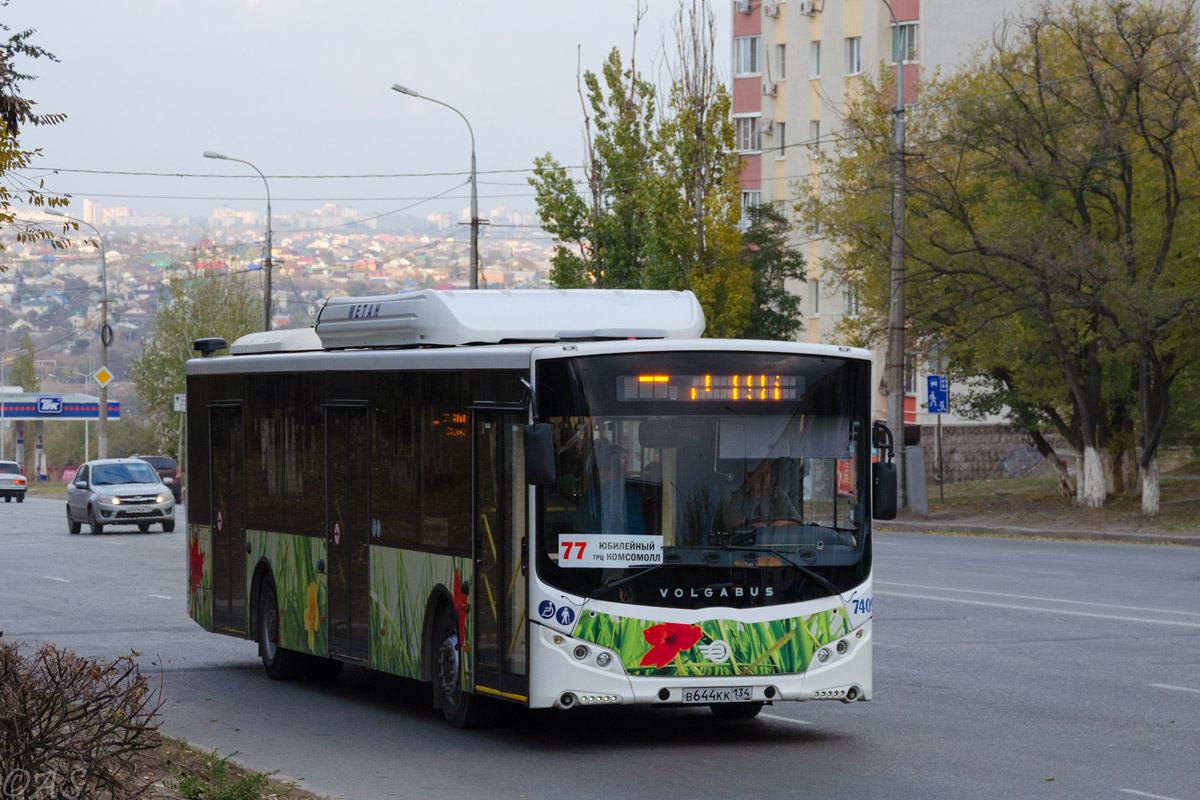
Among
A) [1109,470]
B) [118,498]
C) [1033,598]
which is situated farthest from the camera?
[1109,470]

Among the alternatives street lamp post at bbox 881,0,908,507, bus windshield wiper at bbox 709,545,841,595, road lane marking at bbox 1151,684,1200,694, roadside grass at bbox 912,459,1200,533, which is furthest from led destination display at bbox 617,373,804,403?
street lamp post at bbox 881,0,908,507

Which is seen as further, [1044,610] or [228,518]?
[1044,610]

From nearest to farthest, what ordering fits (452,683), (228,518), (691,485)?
(691,485) → (452,683) → (228,518)

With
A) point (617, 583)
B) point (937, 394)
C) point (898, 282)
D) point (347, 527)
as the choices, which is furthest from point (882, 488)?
point (937, 394)

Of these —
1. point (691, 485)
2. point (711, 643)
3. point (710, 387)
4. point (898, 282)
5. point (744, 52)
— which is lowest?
point (711, 643)

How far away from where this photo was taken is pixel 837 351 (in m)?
11.2

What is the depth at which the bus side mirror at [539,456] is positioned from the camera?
33.1 ft

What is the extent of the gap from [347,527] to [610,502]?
10.0ft

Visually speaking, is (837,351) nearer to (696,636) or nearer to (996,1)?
(696,636)

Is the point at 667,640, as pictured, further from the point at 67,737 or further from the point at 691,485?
the point at 67,737

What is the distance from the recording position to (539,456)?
33.2ft

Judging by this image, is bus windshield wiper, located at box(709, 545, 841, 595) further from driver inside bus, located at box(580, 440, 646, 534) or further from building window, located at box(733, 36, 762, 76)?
building window, located at box(733, 36, 762, 76)

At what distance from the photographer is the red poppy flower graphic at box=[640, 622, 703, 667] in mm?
10484

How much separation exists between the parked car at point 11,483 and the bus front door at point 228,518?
53841 mm
